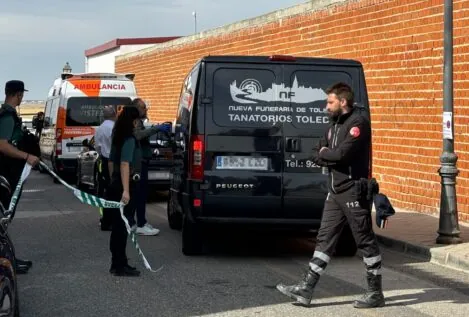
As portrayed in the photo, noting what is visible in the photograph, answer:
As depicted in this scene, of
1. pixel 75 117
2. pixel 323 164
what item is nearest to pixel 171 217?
pixel 323 164

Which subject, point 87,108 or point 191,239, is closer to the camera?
point 191,239

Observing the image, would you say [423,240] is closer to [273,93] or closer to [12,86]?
[273,93]

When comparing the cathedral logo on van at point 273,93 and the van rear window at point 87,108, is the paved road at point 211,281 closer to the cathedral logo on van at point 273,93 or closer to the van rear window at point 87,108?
the cathedral logo on van at point 273,93

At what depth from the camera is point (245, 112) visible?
9.33 metres

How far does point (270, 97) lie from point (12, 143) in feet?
9.24

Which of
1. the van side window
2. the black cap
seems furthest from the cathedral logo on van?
the van side window

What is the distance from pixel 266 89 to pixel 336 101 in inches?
84.5

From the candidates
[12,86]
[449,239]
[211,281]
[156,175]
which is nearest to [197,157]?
[211,281]

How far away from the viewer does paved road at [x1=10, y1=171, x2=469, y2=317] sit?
7.24 metres

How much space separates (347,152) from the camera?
7.28 m

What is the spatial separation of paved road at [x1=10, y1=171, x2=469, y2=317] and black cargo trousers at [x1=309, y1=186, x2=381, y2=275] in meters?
0.40

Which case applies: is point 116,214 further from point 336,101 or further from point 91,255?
point 336,101

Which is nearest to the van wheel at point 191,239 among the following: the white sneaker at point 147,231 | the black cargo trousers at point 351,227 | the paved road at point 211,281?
the paved road at point 211,281

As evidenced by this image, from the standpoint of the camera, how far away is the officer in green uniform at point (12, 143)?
8.70 m
